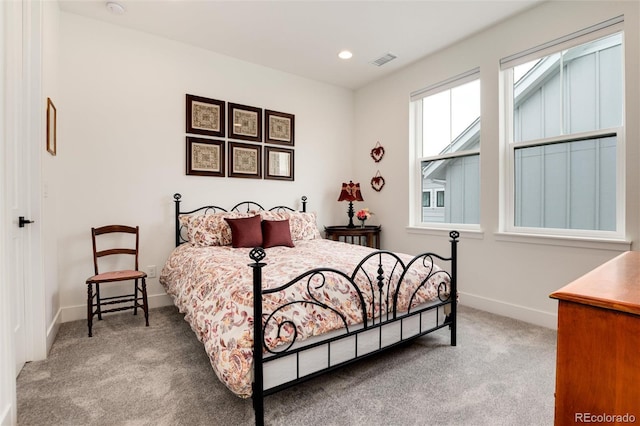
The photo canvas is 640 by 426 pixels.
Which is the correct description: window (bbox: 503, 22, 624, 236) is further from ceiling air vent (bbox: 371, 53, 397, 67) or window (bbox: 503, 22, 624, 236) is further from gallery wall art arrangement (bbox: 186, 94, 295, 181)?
gallery wall art arrangement (bbox: 186, 94, 295, 181)

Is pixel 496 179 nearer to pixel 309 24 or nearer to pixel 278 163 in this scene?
pixel 309 24

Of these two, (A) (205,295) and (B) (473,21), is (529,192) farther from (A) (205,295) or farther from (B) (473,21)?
(A) (205,295)

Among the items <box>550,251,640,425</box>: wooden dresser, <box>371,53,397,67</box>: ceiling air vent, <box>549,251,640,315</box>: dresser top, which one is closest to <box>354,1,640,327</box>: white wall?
<box>371,53,397,67</box>: ceiling air vent

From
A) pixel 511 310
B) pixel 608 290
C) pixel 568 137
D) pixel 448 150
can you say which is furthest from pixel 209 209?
pixel 568 137

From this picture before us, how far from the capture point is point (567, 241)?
265cm

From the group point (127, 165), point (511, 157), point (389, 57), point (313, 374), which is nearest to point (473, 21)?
point (389, 57)

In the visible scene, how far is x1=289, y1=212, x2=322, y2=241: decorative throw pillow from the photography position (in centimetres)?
356

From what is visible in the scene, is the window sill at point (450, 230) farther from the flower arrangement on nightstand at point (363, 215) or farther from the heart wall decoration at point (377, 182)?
the heart wall decoration at point (377, 182)

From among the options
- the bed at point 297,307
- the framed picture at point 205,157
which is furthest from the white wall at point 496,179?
the framed picture at point 205,157

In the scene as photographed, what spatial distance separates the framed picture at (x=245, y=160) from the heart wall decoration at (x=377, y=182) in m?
1.57

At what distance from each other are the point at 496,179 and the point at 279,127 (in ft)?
8.35

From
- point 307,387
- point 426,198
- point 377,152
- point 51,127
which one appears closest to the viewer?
point 307,387

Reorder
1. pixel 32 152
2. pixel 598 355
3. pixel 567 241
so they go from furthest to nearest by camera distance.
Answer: pixel 567 241 < pixel 32 152 < pixel 598 355

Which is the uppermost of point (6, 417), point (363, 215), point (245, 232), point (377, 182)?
point (377, 182)
